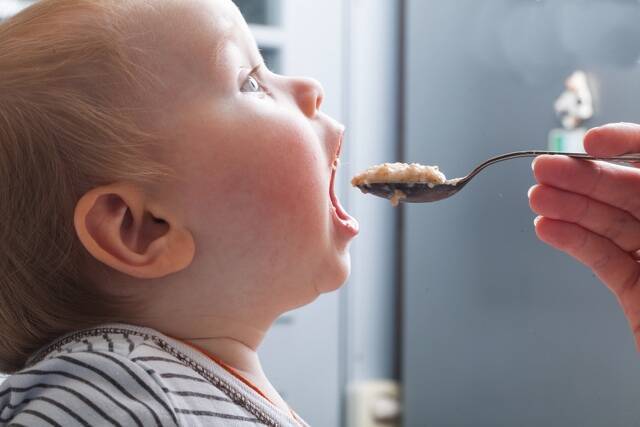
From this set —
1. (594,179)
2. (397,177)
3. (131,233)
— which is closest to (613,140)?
(594,179)

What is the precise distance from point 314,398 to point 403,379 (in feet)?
0.62

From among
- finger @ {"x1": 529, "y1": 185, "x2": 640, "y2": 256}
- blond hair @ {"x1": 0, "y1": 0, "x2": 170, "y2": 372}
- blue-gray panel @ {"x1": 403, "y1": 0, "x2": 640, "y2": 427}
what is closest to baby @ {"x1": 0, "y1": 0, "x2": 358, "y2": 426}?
blond hair @ {"x1": 0, "y1": 0, "x2": 170, "y2": 372}

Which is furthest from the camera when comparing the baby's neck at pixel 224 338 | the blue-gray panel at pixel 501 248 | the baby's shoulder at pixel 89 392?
the blue-gray panel at pixel 501 248

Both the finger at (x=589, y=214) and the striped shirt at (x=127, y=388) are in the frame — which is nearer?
the striped shirt at (x=127, y=388)

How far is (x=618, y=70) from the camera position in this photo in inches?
36.9

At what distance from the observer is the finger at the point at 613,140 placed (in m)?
0.73

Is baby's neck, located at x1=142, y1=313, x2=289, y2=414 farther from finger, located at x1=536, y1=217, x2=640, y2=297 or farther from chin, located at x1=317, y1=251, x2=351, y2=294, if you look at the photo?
finger, located at x1=536, y1=217, x2=640, y2=297

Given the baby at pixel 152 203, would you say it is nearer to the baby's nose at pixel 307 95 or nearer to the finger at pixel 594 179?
the baby's nose at pixel 307 95

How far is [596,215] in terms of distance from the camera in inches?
31.3

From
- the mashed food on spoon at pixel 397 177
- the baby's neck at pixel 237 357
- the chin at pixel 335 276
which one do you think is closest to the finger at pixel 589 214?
the mashed food on spoon at pixel 397 177

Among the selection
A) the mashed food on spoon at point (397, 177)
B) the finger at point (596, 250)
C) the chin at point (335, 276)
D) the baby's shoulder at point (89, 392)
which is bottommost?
the baby's shoulder at point (89, 392)

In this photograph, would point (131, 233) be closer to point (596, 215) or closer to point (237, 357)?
point (237, 357)

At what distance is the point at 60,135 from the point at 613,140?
1.60 ft

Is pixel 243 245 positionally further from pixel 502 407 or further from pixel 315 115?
pixel 502 407
